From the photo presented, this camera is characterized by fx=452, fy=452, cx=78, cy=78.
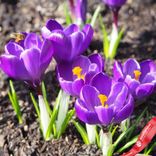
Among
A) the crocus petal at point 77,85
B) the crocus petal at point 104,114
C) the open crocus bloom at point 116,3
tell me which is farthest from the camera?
the open crocus bloom at point 116,3

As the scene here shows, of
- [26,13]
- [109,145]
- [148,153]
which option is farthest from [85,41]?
[26,13]

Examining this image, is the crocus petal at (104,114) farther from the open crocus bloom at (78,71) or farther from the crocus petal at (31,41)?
the crocus petal at (31,41)

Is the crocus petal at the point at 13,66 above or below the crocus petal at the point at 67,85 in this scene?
above

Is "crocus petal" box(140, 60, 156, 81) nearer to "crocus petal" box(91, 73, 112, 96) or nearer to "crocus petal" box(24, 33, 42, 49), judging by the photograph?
"crocus petal" box(91, 73, 112, 96)

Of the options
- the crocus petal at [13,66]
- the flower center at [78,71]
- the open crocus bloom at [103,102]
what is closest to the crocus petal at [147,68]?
the open crocus bloom at [103,102]

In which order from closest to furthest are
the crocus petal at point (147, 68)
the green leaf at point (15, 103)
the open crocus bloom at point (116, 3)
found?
the crocus petal at point (147, 68)
the green leaf at point (15, 103)
the open crocus bloom at point (116, 3)

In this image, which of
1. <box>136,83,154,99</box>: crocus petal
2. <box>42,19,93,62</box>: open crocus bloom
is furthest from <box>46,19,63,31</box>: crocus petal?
<box>136,83,154,99</box>: crocus petal
